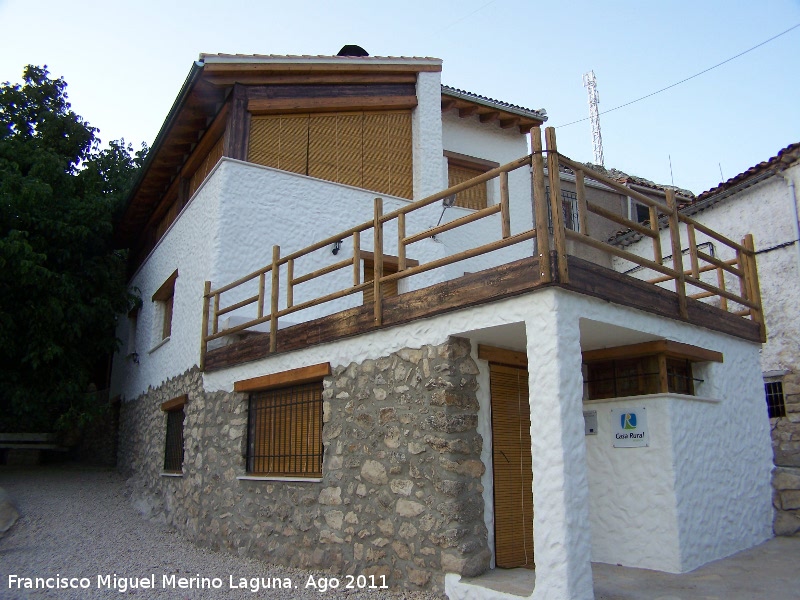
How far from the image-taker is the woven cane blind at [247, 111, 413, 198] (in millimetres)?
10383

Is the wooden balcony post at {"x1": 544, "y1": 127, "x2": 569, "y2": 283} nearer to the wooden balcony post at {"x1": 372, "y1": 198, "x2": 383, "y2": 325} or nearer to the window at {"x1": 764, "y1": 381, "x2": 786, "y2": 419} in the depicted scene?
the wooden balcony post at {"x1": 372, "y1": 198, "x2": 383, "y2": 325}

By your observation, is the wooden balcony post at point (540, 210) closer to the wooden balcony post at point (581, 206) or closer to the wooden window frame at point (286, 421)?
the wooden balcony post at point (581, 206)

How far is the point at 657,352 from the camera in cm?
624

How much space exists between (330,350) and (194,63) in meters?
5.34

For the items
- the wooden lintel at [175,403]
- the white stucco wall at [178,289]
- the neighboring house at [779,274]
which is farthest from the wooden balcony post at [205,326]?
the neighboring house at [779,274]

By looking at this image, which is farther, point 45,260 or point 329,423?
point 45,260

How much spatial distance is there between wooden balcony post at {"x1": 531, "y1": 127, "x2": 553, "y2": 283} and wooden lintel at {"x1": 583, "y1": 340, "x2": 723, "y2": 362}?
6.37 ft

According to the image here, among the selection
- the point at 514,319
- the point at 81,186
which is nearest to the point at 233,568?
the point at 514,319

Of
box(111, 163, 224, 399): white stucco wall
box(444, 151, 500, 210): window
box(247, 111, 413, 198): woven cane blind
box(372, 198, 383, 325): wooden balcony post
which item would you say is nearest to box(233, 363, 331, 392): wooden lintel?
box(372, 198, 383, 325): wooden balcony post

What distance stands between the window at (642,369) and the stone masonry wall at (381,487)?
1.73 metres

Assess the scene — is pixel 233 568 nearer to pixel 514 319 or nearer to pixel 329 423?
pixel 329 423

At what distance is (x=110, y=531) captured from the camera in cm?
894

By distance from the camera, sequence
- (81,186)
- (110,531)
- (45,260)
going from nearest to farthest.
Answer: (110,531), (45,260), (81,186)

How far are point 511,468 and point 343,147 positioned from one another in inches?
266
